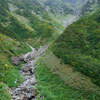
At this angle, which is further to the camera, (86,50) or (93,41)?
(93,41)

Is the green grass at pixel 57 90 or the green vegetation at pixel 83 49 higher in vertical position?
the green vegetation at pixel 83 49

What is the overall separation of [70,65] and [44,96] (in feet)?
34.6

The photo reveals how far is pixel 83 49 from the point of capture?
31312 mm

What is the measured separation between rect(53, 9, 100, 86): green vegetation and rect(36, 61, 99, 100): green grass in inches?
155

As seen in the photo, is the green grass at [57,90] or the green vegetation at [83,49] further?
the green vegetation at [83,49]

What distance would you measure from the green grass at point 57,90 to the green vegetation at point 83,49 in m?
3.93

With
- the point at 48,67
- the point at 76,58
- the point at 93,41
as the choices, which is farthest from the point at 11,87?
the point at 93,41

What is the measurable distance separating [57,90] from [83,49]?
51.5 ft

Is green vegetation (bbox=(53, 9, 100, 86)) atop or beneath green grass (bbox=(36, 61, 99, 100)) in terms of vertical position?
atop

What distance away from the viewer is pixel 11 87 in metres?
21.7

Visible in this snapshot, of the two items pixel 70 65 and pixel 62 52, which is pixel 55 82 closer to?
pixel 70 65

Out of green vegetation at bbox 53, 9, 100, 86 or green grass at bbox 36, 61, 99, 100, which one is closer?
green grass at bbox 36, 61, 99, 100

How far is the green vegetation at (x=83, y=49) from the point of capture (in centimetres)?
2355

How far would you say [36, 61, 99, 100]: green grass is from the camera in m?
19.3
